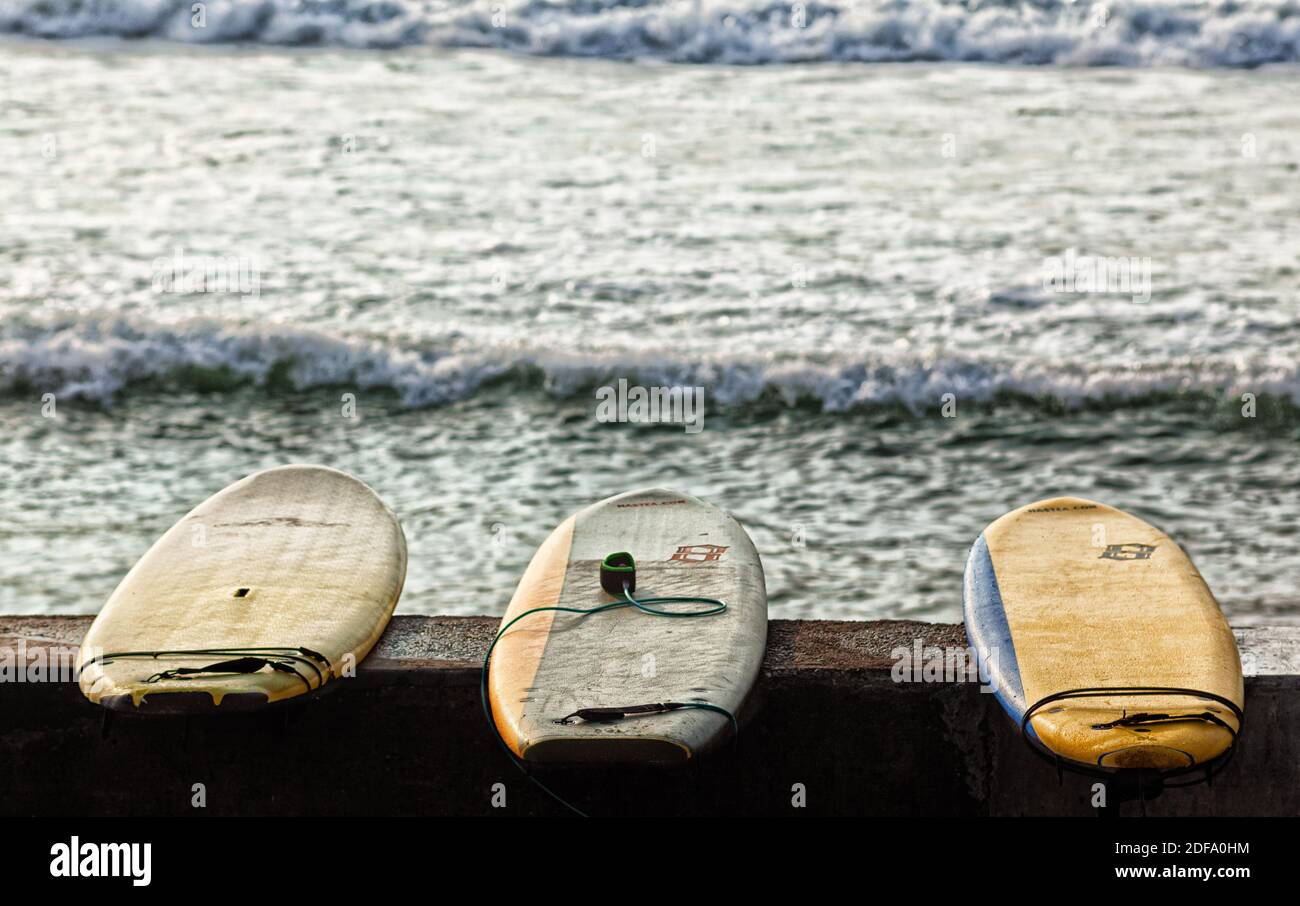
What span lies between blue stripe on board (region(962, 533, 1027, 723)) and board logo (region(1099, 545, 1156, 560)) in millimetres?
249

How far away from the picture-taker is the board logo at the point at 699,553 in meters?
3.16

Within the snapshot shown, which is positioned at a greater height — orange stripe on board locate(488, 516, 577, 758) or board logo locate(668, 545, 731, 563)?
board logo locate(668, 545, 731, 563)


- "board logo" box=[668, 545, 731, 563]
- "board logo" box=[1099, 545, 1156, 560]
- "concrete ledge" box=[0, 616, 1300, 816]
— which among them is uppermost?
"board logo" box=[1099, 545, 1156, 560]

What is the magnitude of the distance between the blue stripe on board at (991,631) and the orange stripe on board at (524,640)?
855 millimetres

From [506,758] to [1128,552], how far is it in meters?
1.40

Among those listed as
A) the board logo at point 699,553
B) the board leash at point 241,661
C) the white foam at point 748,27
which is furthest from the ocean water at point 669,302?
the board leash at point 241,661

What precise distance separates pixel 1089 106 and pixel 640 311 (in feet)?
19.6

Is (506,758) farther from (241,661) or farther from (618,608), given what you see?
(241,661)

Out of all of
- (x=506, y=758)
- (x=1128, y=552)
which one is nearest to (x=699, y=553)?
(x=506, y=758)

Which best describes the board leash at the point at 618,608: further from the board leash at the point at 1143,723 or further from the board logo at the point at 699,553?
the board leash at the point at 1143,723

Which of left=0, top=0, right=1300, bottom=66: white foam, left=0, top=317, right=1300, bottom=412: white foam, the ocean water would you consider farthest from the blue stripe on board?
left=0, top=0, right=1300, bottom=66: white foam

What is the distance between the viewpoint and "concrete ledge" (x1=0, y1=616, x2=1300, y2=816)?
→ 9.10ft

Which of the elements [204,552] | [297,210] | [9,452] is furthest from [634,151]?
[204,552]

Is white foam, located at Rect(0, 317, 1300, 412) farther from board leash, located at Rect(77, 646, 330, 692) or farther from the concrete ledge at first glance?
board leash, located at Rect(77, 646, 330, 692)
